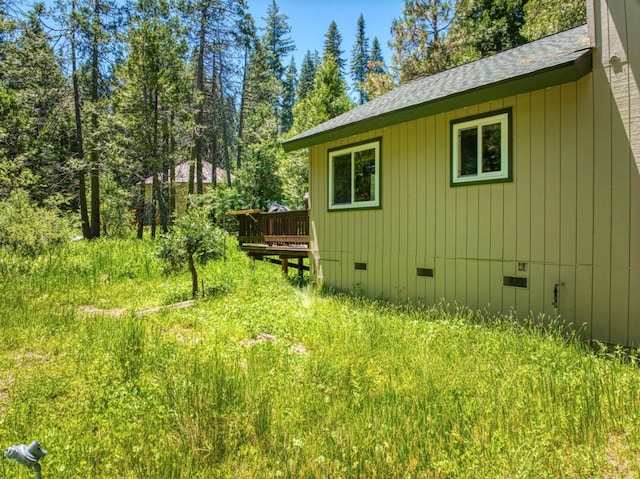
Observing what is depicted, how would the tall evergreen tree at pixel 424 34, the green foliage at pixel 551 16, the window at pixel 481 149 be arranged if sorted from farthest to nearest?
the tall evergreen tree at pixel 424 34 < the green foliage at pixel 551 16 < the window at pixel 481 149

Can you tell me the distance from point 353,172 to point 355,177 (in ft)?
0.40

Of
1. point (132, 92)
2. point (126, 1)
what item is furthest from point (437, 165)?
point (126, 1)

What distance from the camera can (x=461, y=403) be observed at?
302 cm

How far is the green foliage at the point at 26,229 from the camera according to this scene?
9.34m

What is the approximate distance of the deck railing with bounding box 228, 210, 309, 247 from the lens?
902 centimetres

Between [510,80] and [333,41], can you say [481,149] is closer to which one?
[510,80]

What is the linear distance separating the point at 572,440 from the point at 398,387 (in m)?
1.28

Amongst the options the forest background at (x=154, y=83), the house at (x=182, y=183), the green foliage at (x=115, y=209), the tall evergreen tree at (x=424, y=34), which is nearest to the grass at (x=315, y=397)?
the forest background at (x=154, y=83)

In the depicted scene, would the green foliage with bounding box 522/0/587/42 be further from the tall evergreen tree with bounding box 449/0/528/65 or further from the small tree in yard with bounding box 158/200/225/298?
the small tree in yard with bounding box 158/200/225/298

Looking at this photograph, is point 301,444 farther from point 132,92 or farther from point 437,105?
point 132,92

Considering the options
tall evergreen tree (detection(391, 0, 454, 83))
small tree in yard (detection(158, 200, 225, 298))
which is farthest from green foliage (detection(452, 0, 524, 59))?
small tree in yard (detection(158, 200, 225, 298))

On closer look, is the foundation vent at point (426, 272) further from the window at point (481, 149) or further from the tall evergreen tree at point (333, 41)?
the tall evergreen tree at point (333, 41)

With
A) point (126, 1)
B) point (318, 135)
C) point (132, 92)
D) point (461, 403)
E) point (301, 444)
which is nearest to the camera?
point (301, 444)

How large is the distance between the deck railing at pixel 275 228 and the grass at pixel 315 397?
11.0 ft
